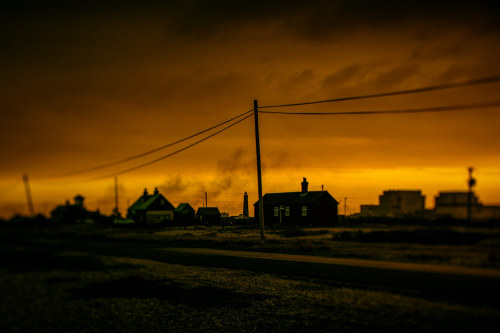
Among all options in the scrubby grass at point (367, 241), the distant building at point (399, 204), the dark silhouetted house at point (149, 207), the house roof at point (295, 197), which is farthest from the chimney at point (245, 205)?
the dark silhouetted house at point (149, 207)

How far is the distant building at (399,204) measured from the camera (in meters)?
8.38

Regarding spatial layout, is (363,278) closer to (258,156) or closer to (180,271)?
(180,271)

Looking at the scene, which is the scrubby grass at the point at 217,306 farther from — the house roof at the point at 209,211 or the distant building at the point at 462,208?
the house roof at the point at 209,211

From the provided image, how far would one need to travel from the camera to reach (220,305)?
33.4 ft

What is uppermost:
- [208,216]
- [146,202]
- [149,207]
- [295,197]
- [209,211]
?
[295,197]

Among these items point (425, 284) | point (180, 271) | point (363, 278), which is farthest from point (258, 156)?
point (425, 284)

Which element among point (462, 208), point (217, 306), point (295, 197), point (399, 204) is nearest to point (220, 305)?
point (217, 306)

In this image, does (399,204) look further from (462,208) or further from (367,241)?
(367,241)

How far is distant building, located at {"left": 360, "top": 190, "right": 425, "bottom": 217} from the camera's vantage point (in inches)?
330

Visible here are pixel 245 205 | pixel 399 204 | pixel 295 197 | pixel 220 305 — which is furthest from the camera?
pixel 295 197

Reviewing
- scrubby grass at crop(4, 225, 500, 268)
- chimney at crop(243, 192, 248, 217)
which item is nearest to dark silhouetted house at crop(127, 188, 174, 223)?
scrubby grass at crop(4, 225, 500, 268)

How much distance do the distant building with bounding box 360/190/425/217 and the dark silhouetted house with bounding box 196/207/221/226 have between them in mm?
8149

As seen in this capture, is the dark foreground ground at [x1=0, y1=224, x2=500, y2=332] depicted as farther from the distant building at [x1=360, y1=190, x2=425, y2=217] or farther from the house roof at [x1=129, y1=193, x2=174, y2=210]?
the house roof at [x1=129, y1=193, x2=174, y2=210]

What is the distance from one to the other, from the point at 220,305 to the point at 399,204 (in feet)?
20.8
